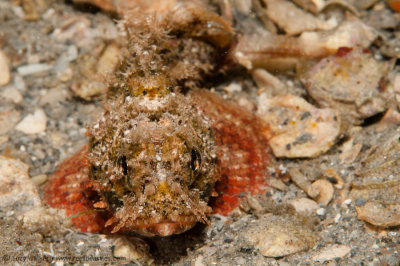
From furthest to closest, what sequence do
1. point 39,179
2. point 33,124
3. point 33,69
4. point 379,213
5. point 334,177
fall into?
1. point 33,69
2. point 33,124
3. point 39,179
4. point 334,177
5. point 379,213

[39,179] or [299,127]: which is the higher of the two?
[299,127]

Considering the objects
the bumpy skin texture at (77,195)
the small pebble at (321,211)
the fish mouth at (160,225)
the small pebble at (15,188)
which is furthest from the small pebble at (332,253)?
the small pebble at (15,188)

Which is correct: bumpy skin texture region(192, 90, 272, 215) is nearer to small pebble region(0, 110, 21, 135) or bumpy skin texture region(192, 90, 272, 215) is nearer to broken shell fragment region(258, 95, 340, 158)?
broken shell fragment region(258, 95, 340, 158)

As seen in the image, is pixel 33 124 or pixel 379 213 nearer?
pixel 379 213

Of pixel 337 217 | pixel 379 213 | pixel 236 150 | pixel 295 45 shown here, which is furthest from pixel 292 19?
pixel 379 213

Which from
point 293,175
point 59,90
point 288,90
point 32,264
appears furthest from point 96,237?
point 288,90

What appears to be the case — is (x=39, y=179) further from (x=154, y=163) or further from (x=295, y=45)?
(x=295, y=45)

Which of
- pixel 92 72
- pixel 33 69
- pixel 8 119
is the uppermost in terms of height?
pixel 92 72

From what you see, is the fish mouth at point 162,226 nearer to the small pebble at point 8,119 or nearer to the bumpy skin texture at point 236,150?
the bumpy skin texture at point 236,150
